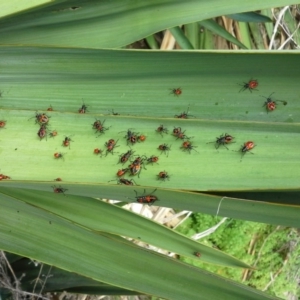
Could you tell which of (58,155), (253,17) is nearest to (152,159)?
(58,155)

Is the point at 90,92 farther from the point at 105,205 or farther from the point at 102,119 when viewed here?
the point at 105,205

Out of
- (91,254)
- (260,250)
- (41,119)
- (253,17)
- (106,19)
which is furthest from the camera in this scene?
(260,250)

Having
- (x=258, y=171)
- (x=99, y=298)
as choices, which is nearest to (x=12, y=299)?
(x=99, y=298)

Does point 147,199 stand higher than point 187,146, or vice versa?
point 187,146

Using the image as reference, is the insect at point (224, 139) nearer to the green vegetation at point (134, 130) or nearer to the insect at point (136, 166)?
the green vegetation at point (134, 130)

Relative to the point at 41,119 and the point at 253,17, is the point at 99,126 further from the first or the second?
the point at 253,17

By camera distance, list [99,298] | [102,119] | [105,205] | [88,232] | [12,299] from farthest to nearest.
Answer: [99,298], [12,299], [105,205], [88,232], [102,119]

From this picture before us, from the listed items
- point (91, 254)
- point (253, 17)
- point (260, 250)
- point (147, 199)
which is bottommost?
point (91, 254)

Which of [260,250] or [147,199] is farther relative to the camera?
[260,250]

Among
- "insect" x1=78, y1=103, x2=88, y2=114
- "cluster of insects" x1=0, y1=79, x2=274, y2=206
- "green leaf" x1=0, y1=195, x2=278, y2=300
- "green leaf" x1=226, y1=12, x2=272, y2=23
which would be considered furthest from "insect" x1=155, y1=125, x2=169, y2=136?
"green leaf" x1=226, y1=12, x2=272, y2=23

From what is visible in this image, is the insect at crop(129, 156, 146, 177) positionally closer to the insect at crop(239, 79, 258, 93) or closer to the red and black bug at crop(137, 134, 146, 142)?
the red and black bug at crop(137, 134, 146, 142)

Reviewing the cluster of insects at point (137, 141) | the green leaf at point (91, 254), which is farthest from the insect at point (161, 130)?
the green leaf at point (91, 254)
